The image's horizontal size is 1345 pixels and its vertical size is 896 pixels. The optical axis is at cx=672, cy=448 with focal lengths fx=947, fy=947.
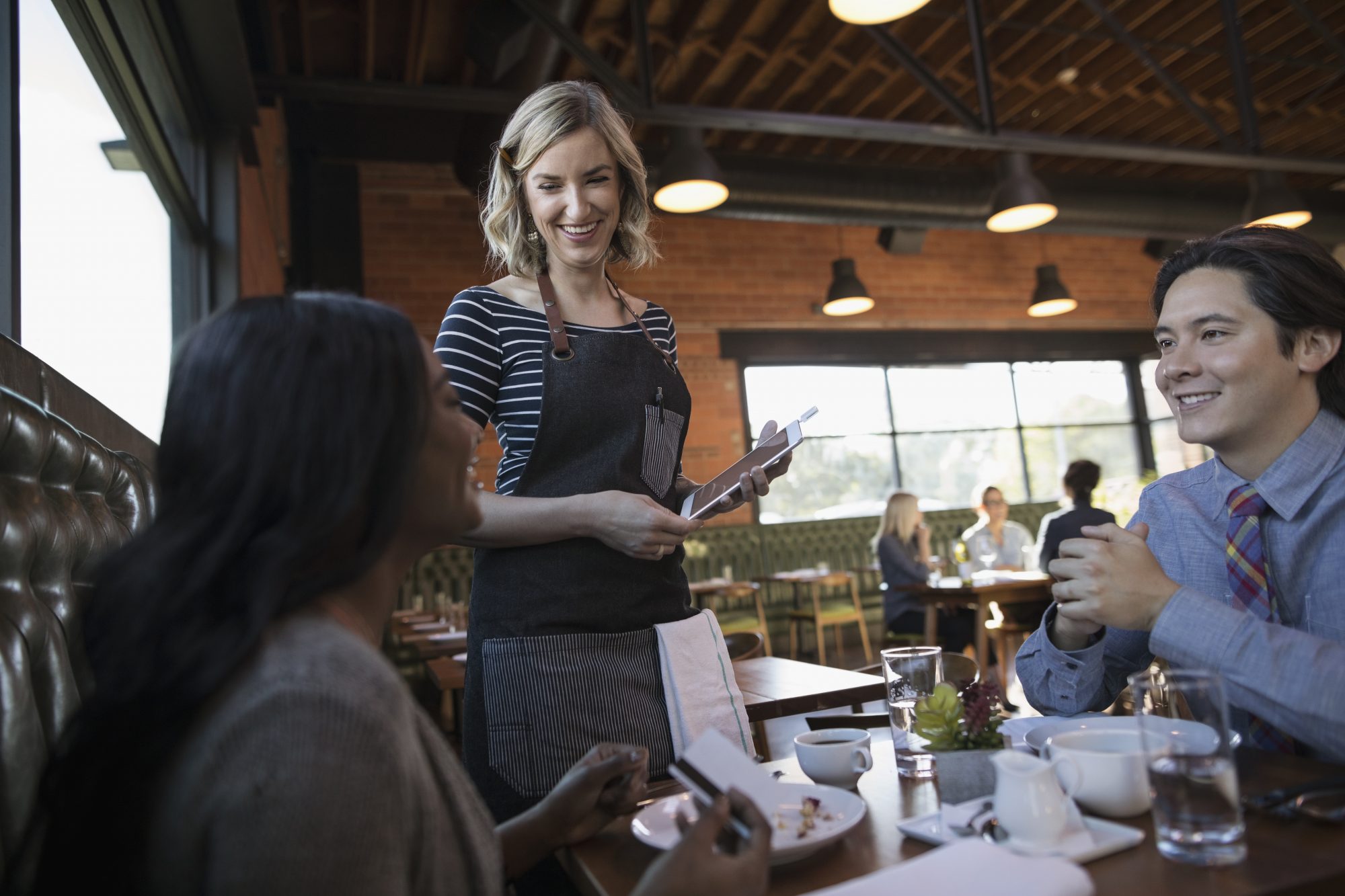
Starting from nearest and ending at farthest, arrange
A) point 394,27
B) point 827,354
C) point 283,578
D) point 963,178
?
point 283,578 < point 394,27 < point 963,178 < point 827,354

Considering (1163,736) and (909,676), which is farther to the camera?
(909,676)

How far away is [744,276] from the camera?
9078mm

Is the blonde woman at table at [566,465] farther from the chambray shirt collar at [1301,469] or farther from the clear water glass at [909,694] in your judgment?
the chambray shirt collar at [1301,469]

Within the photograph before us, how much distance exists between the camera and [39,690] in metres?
0.87

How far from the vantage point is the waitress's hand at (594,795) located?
0.98m

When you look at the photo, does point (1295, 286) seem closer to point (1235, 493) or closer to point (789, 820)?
point (1235, 493)

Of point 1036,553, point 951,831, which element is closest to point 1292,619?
point 951,831

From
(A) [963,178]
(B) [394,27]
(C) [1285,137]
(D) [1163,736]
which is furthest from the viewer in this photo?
(C) [1285,137]

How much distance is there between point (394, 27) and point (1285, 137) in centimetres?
743

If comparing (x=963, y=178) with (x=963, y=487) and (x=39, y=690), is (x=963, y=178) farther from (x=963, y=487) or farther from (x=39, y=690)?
(x=39, y=690)

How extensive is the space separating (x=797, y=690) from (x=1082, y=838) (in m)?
1.44

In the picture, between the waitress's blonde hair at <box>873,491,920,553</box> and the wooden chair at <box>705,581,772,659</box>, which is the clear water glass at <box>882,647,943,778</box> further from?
the wooden chair at <box>705,581,772,659</box>

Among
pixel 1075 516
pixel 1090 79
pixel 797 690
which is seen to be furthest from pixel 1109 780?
pixel 1090 79

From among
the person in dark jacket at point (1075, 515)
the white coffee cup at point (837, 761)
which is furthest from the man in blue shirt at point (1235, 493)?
the person in dark jacket at point (1075, 515)
